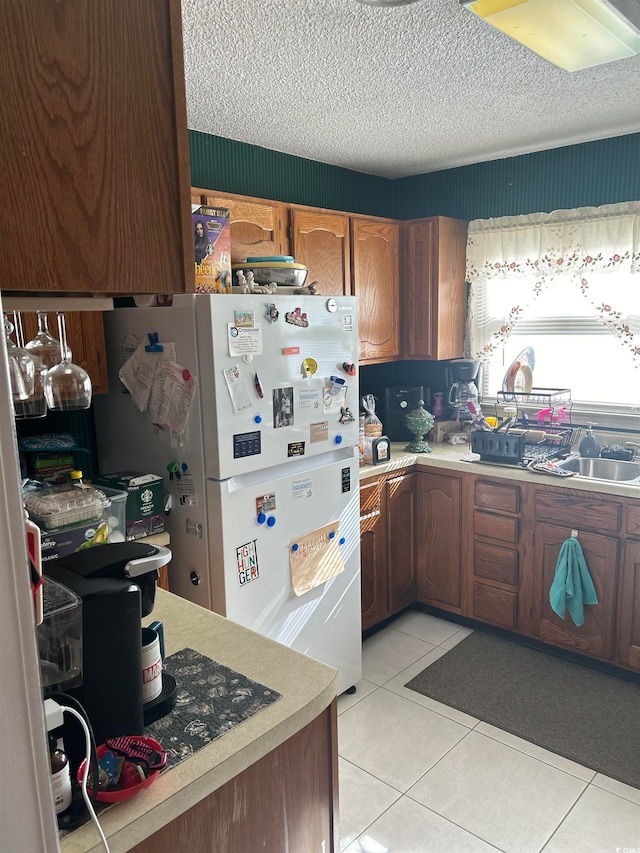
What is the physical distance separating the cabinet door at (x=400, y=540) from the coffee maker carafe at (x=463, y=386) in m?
0.63

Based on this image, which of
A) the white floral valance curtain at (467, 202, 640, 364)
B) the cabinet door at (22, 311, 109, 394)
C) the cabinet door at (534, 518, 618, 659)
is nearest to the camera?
the cabinet door at (22, 311, 109, 394)

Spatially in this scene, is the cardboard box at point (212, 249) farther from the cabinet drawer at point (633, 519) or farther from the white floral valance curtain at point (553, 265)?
the cabinet drawer at point (633, 519)

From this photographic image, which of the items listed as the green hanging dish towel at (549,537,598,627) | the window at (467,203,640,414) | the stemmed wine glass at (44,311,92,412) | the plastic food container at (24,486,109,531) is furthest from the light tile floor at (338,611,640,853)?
the window at (467,203,640,414)

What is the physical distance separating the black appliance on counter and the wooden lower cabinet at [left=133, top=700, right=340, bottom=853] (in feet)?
8.26

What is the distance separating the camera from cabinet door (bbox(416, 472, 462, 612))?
3.26 metres

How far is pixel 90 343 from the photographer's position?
7.64ft

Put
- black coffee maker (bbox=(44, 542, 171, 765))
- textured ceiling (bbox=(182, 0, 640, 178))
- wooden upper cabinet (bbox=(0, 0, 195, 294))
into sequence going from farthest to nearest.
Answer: textured ceiling (bbox=(182, 0, 640, 178))
black coffee maker (bbox=(44, 542, 171, 765))
wooden upper cabinet (bbox=(0, 0, 195, 294))

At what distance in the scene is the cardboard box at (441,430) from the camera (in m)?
3.72

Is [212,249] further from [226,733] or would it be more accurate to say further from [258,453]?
[226,733]

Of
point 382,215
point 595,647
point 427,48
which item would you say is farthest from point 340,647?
point 382,215

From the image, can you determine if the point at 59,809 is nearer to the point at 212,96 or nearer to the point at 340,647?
the point at 340,647

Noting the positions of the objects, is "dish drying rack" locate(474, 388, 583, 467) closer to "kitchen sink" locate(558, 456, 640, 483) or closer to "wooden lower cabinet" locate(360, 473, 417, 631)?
"kitchen sink" locate(558, 456, 640, 483)

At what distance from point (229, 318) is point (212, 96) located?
3.08 ft

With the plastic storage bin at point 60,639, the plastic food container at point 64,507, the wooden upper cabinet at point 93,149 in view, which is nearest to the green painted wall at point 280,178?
the plastic food container at point 64,507
